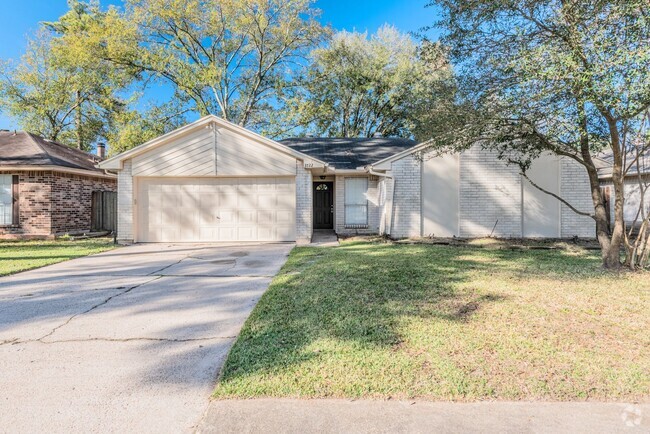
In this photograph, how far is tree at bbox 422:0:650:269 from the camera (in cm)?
472

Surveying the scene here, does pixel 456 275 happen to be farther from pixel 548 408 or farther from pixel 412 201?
pixel 412 201

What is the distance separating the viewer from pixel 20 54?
22875 millimetres

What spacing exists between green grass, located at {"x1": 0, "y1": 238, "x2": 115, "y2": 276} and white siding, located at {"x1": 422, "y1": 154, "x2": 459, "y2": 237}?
10.1 m

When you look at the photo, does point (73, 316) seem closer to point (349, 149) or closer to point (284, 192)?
point (284, 192)

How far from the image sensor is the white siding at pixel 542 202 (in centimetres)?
1123

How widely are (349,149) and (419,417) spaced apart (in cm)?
1395

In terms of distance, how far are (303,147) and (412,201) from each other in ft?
21.1

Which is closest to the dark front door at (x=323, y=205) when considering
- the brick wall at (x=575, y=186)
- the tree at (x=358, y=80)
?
the brick wall at (x=575, y=186)

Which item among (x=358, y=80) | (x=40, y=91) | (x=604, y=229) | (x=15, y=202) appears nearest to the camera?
(x=604, y=229)

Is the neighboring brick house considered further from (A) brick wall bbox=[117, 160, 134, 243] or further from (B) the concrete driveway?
(B) the concrete driveway

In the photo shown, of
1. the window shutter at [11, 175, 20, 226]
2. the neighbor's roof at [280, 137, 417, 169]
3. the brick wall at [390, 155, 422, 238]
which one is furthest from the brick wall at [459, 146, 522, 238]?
the window shutter at [11, 175, 20, 226]

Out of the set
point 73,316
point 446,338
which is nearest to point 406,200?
point 446,338

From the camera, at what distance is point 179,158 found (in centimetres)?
1102

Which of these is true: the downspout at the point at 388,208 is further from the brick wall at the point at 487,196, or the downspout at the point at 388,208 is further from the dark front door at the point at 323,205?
the dark front door at the point at 323,205
